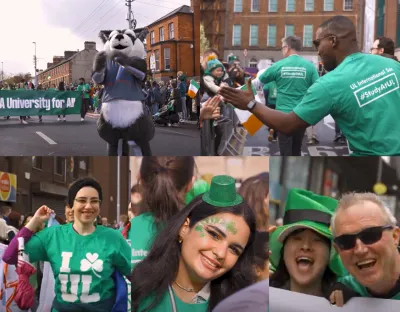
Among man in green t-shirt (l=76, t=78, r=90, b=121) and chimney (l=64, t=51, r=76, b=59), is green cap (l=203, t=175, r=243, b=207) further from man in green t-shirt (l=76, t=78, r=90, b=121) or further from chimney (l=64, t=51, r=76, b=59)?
chimney (l=64, t=51, r=76, b=59)

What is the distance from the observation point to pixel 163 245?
9.14ft

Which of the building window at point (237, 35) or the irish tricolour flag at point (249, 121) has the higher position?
the building window at point (237, 35)

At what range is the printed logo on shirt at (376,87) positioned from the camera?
2.39 m

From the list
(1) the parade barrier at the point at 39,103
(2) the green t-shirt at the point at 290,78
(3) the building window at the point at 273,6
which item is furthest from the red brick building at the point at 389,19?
(1) the parade barrier at the point at 39,103

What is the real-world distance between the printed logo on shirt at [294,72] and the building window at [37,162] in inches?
53.0

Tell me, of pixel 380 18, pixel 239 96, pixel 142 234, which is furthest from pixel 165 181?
pixel 380 18

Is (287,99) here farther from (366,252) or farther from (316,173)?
(366,252)

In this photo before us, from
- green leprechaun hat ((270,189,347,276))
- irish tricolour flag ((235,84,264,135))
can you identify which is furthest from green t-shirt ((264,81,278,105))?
green leprechaun hat ((270,189,347,276))

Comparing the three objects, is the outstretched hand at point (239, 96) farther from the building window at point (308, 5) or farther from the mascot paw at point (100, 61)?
the mascot paw at point (100, 61)

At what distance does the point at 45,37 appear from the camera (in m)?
2.91

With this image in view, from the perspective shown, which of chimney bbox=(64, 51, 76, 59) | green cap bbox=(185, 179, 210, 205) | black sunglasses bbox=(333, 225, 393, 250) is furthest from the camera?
chimney bbox=(64, 51, 76, 59)

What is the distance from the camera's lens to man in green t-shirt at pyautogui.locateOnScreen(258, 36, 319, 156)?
265 cm

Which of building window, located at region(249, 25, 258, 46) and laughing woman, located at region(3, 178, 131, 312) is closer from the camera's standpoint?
building window, located at region(249, 25, 258, 46)

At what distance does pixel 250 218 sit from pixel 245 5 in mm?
1093
